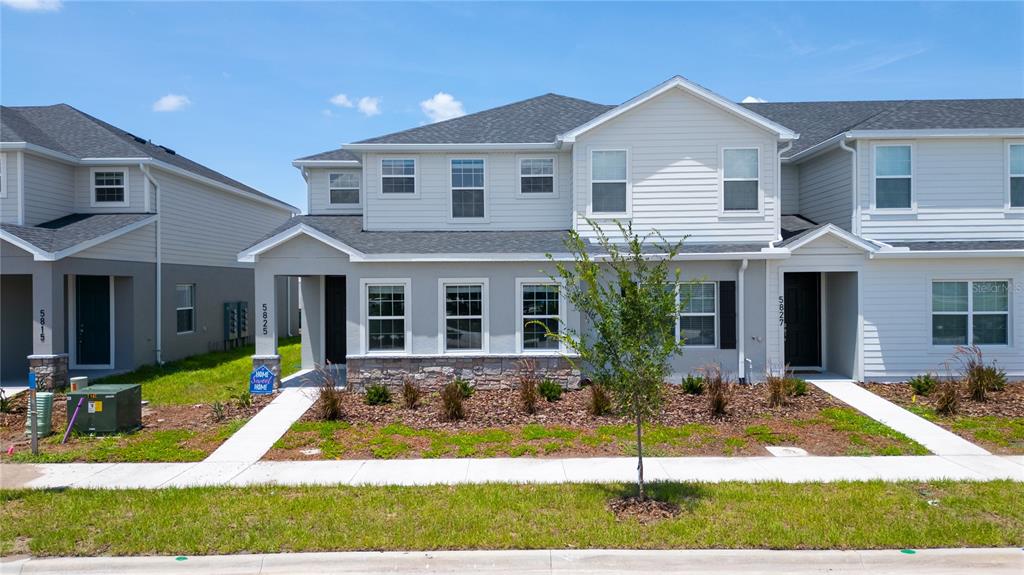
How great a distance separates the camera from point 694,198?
15.2m

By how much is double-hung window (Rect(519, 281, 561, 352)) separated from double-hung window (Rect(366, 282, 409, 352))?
9.22ft

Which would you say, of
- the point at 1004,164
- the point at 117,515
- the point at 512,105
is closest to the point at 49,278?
the point at 117,515

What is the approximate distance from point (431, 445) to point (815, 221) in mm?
12519

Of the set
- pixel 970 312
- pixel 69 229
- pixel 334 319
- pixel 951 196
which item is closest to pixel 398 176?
pixel 334 319

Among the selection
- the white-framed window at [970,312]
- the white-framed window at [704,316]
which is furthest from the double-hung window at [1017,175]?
the white-framed window at [704,316]

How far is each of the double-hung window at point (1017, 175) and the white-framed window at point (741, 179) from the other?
612cm

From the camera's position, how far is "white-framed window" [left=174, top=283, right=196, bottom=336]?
20.2 meters

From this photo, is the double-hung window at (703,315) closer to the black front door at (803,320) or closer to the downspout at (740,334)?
the downspout at (740,334)

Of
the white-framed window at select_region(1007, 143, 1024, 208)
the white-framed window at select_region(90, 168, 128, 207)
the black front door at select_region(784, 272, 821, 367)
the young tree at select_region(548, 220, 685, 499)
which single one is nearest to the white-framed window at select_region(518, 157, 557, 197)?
the black front door at select_region(784, 272, 821, 367)

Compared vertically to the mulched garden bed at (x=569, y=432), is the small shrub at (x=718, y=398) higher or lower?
higher

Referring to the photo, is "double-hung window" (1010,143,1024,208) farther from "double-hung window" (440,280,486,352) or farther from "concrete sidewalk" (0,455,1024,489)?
"double-hung window" (440,280,486,352)

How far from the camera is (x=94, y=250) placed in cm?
1631

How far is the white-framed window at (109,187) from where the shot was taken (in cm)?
1858

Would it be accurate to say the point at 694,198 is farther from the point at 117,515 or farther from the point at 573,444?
the point at 117,515
